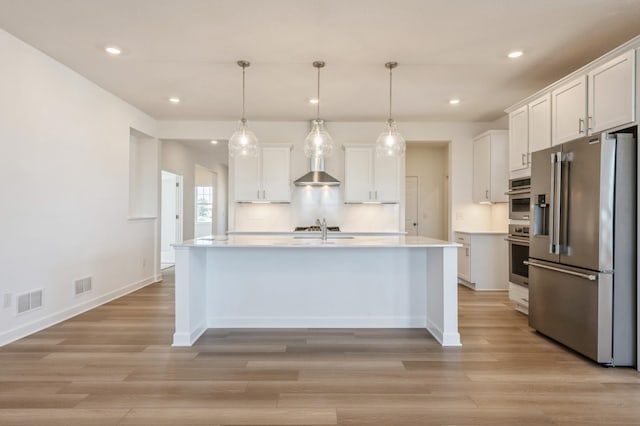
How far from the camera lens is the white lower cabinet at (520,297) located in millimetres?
4045

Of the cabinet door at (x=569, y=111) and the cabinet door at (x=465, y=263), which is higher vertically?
the cabinet door at (x=569, y=111)

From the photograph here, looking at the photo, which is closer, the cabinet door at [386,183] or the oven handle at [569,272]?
the oven handle at [569,272]

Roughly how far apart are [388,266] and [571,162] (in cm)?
174

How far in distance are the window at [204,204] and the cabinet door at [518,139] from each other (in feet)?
24.3

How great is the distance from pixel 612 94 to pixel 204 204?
8621 mm

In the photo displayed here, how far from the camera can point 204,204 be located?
9680 mm

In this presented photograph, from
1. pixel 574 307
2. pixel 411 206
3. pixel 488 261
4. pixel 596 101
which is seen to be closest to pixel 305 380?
pixel 574 307

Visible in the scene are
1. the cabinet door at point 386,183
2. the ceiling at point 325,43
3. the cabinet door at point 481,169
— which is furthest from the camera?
the cabinet door at point 386,183

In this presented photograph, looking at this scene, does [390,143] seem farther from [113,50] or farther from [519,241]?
[113,50]

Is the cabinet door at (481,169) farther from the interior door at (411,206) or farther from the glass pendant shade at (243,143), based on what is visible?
A: the glass pendant shade at (243,143)

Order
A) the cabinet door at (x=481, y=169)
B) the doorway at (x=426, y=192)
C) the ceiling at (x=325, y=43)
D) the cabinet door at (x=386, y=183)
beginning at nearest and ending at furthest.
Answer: the ceiling at (x=325, y=43) < the cabinet door at (x=481, y=169) < the cabinet door at (x=386, y=183) < the doorway at (x=426, y=192)

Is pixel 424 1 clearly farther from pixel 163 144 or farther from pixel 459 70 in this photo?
pixel 163 144

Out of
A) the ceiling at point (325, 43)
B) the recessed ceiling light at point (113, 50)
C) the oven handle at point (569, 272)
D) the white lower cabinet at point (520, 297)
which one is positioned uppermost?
the ceiling at point (325, 43)

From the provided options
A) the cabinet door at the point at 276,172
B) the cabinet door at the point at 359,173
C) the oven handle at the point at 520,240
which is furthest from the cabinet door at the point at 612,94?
the cabinet door at the point at 276,172
